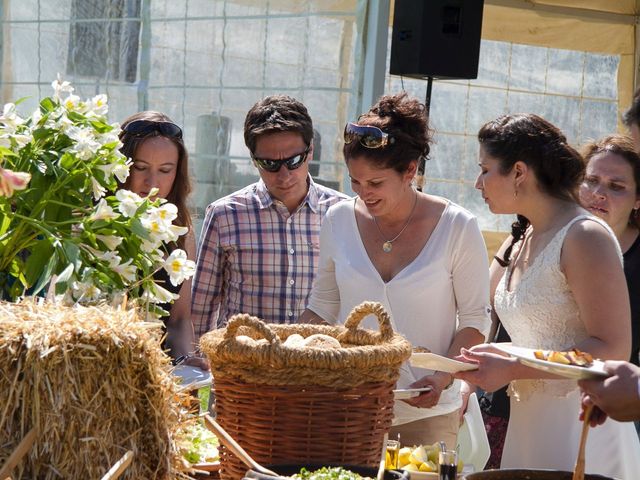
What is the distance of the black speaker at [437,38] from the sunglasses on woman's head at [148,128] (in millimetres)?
2594

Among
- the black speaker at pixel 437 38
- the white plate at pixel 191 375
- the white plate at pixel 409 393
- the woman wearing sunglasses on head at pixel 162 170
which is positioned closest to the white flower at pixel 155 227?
the white plate at pixel 191 375

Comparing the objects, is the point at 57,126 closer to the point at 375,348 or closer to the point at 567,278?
the point at 375,348

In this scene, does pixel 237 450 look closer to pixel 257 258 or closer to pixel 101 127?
pixel 101 127

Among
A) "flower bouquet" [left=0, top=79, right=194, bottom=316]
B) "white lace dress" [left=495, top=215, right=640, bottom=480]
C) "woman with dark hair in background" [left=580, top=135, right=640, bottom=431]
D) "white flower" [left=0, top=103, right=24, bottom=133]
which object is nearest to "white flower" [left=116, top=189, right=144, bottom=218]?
"flower bouquet" [left=0, top=79, right=194, bottom=316]

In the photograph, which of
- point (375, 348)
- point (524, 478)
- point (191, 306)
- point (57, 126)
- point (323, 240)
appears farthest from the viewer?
point (191, 306)

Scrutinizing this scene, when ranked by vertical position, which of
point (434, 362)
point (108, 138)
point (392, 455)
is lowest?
point (392, 455)

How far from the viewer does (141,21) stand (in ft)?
21.8

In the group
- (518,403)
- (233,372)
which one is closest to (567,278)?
(518,403)

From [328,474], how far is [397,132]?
4.27ft

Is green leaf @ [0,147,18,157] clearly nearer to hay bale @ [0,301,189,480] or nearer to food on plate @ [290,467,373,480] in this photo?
hay bale @ [0,301,189,480]

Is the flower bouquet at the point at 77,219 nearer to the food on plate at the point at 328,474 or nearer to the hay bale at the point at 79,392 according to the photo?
the hay bale at the point at 79,392

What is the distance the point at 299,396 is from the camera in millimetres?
1985

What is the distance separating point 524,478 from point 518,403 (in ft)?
3.27

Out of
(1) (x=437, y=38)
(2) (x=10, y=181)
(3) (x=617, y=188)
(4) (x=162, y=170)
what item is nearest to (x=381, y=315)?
(2) (x=10, y=181)
